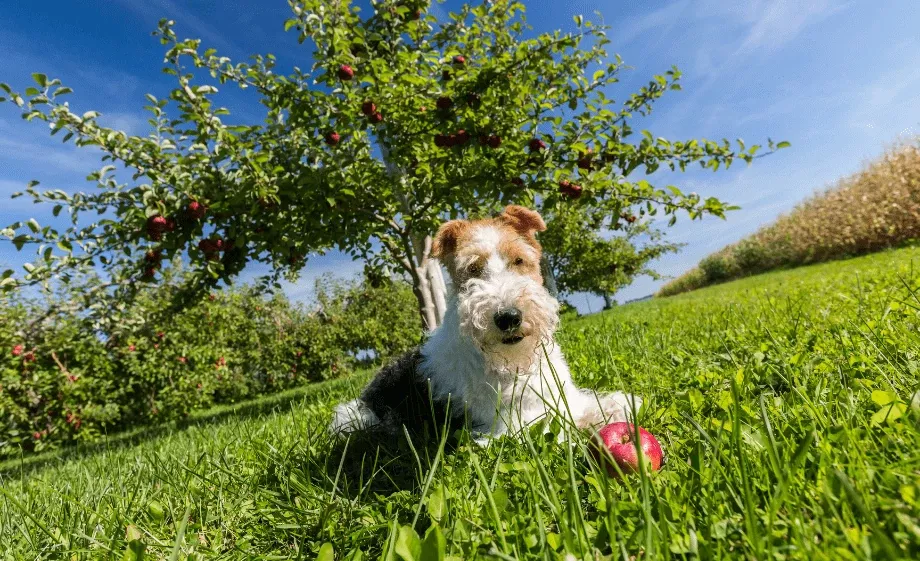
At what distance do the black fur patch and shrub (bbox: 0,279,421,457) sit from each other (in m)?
3.95

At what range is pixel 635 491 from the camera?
1.18 meters

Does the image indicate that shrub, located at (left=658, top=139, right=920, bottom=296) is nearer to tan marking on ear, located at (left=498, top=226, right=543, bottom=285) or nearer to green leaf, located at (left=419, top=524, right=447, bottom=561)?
tan marking on ear, located at (left=498, top=226, right=543, bottom=285)

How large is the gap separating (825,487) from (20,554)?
2.63m

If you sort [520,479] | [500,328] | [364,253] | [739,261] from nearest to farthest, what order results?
[520,479]
[500,328]
[364,253]
[739,261]

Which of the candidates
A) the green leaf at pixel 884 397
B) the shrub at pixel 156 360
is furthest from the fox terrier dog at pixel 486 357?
the shrub at pixel 156 360

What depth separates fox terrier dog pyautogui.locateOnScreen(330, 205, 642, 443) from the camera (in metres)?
2.29

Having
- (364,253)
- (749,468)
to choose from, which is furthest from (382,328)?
(749,468)

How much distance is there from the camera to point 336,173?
4.91 metres

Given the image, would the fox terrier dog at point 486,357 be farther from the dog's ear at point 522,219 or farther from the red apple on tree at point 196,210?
the red apple on tree at point 196,210

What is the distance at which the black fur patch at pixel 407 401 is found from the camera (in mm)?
2639

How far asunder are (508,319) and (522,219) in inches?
44.8

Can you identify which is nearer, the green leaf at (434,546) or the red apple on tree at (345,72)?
the green leaf at (434,546)

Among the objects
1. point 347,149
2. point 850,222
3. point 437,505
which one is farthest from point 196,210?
point 850,222

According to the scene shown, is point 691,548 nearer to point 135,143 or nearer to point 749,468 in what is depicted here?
point 749,468
